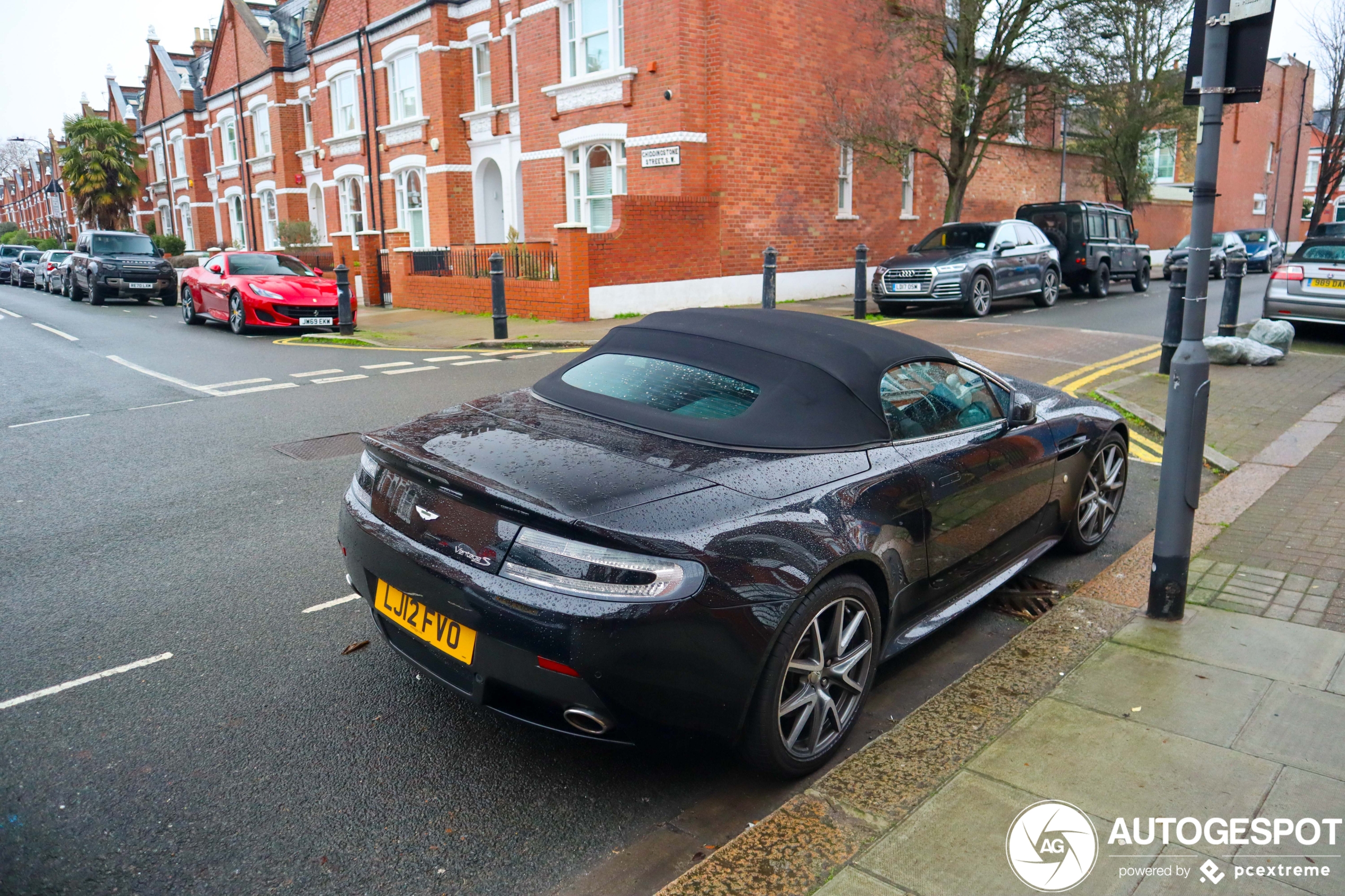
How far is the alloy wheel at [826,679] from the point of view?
3.16 meters

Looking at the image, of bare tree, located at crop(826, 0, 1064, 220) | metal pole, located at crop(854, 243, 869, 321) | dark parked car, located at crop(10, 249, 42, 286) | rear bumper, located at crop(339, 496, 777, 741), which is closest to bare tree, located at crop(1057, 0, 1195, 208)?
bare tree, located at crop(826, 0, 1064, 220)

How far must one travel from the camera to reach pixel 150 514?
19.7 ft

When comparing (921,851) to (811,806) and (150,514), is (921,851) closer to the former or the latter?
(811,806)

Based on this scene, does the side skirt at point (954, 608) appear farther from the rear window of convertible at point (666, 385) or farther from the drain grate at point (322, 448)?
the drain grate at point (322, 448)

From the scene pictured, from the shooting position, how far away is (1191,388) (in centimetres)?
414

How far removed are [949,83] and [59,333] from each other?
1875 centimetres

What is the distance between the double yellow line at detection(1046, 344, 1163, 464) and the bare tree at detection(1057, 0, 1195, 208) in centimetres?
860

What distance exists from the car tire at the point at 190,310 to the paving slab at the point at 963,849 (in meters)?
19.0

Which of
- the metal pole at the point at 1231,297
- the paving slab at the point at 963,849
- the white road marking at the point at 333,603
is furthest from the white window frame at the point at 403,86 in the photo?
the paving slab at the point at 963,849

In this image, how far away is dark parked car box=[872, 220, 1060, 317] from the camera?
57.0ft

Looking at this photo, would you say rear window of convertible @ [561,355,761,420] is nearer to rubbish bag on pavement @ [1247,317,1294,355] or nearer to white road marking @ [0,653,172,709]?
white road marking @ [0,653,172,709]

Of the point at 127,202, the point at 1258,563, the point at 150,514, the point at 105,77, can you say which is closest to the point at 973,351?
the point at 1258,563

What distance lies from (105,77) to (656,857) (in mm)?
70164

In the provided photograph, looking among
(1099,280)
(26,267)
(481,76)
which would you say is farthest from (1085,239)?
(26,267)
